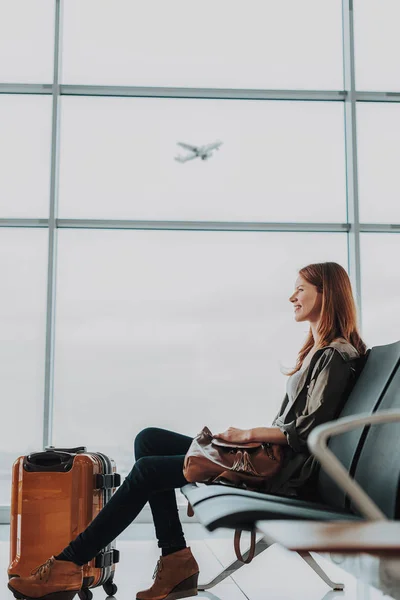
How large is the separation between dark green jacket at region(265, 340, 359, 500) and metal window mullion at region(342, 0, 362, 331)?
2.17 m

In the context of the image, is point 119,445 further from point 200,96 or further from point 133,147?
point 200,96

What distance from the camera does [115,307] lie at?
4.51 meters

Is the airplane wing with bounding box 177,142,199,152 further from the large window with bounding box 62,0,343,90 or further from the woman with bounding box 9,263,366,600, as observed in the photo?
the woman with bounding box 9,263,366,600

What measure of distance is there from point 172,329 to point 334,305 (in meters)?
2.11

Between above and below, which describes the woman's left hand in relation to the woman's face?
below

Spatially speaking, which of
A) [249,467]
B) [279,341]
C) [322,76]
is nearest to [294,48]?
[322,76]

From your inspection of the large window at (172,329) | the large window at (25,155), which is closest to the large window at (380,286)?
the large window at (172,329)

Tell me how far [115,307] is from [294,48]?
2.01 m

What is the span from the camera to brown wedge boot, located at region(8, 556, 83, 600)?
2.30 meters

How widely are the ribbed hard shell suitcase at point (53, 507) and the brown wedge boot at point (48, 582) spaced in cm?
14

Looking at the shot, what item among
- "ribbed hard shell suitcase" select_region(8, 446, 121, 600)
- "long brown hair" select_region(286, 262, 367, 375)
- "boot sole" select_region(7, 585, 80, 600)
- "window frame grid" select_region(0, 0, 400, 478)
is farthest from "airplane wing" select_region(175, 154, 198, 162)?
"boot sole" select_region(7, 585, 80, 600)

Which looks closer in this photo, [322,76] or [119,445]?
[119,445]

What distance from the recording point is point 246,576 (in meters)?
2.84

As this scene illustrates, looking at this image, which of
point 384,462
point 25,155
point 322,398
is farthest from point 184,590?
point 25,155
